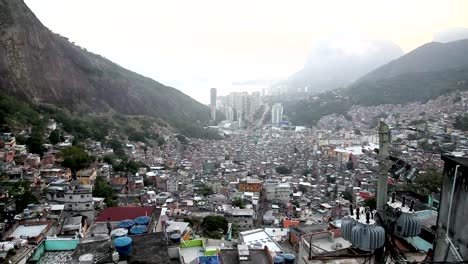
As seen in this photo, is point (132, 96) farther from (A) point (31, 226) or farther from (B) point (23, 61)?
(A) point (31, 226)

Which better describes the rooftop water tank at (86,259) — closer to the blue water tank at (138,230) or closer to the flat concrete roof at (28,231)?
the blue water tank at (138,230)

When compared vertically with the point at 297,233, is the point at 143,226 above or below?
above

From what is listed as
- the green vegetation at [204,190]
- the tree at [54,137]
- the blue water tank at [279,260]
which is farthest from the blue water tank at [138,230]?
the tree at [54,137]

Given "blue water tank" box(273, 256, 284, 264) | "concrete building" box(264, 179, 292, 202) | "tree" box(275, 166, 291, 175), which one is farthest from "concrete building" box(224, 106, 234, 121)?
"blue water tank" box(273, 256, 284, 264)

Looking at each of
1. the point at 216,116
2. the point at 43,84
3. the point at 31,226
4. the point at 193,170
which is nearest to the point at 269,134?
the point at 216,116

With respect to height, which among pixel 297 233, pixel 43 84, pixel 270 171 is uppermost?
pixel 43 84

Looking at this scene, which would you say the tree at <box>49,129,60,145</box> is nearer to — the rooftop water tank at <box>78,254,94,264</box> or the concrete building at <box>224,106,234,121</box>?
the rooftop water tank at <box>78,254,94,264</box>

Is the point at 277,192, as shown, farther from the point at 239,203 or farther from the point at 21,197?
the point at 21,197
